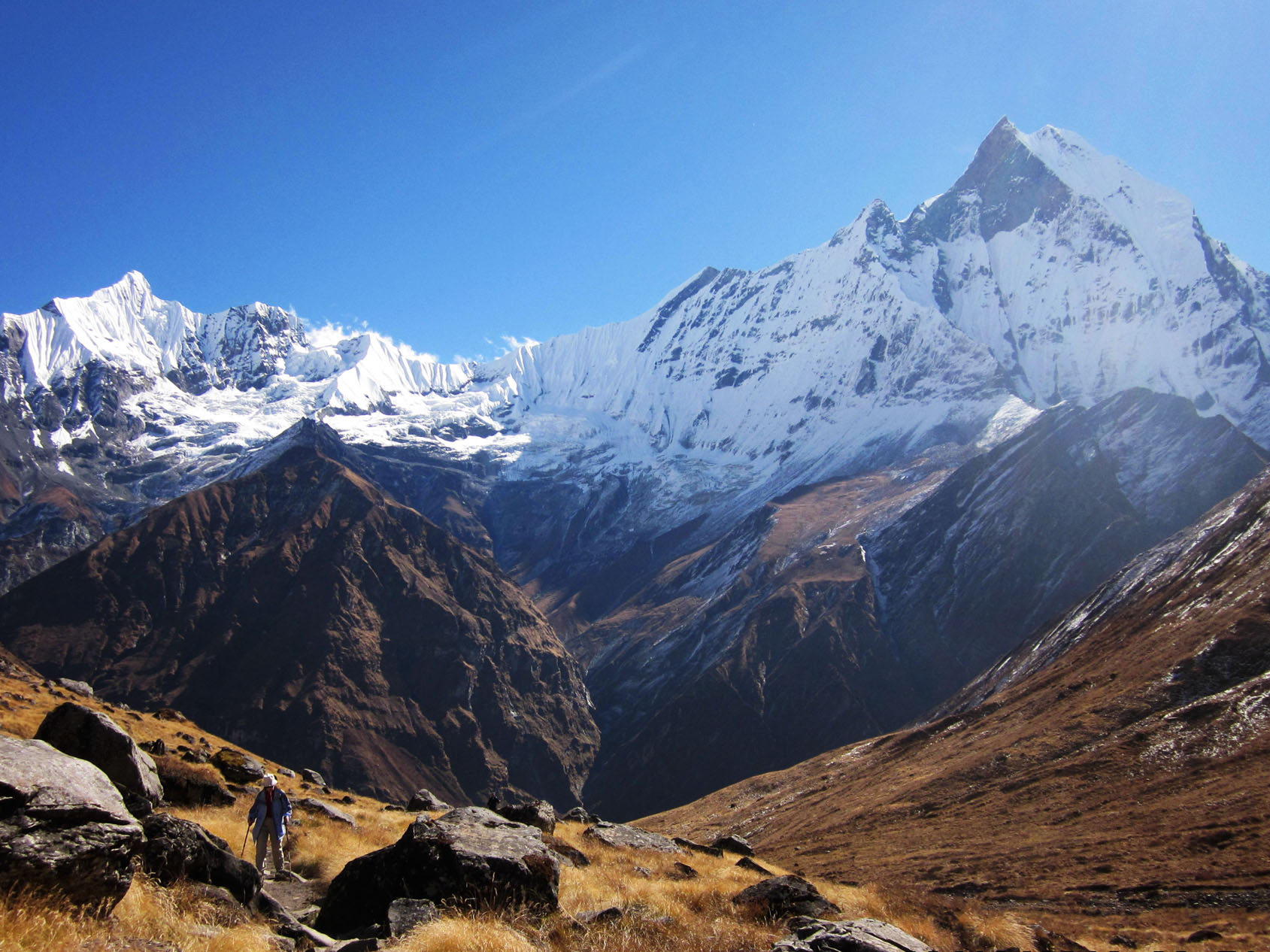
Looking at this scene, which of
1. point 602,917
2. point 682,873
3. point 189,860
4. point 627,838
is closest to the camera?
point 189,860

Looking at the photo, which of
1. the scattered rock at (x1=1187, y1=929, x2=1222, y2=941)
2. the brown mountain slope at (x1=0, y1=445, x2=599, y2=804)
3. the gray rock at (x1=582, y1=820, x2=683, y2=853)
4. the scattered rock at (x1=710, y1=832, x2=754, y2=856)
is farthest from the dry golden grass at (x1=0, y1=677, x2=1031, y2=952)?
the brown mountain slope at (x1=0, y1=445, x2=599, y2=804)

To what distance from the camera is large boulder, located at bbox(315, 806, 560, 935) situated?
14047 mm

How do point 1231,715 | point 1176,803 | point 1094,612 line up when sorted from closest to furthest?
point 1176,803
point 1231,715
point 1094,612

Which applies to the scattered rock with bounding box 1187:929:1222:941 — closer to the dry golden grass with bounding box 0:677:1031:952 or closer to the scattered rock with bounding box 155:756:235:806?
the dry golden grass with bounding box 0:677:1031:952

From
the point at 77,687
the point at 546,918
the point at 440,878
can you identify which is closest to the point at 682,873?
the point at 546,918

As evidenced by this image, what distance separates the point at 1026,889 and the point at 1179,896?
7226 millimetres

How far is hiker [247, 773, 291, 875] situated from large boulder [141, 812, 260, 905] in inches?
198

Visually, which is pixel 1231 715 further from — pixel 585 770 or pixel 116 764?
pixel 585 770

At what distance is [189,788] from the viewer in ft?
77.5

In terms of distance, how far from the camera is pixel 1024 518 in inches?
7269

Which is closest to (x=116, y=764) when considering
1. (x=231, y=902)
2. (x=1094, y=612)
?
(x=231, y=902)

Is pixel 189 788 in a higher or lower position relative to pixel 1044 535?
lower

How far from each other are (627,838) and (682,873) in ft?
21.3

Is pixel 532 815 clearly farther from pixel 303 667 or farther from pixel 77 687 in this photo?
pixel 303 667
